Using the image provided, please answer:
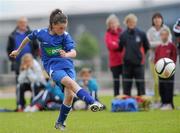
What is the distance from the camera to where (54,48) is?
11250 mm

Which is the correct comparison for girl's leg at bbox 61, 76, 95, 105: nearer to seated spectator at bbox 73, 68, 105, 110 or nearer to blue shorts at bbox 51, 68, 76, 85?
blue shorts at bbox 51, 68, 76, 85

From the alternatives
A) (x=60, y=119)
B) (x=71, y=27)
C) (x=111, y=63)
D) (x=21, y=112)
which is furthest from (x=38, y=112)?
(x=71, y=27)

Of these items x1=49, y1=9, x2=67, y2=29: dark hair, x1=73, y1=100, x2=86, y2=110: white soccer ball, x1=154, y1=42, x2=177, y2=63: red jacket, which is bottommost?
x1=73, y1=100, x2=86, y2=110: white soccer ball

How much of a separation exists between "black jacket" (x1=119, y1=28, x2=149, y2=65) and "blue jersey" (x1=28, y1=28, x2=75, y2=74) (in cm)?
520

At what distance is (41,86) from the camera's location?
55.8 ft

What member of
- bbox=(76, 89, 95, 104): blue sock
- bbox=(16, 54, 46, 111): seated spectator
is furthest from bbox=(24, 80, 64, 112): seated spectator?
bbox=(76, 89, 95, 104): blue sock

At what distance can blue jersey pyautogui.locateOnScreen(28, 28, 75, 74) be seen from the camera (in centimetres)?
1114

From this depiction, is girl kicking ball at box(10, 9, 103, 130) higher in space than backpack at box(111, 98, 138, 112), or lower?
higher

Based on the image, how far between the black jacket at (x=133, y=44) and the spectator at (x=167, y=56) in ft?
1.64

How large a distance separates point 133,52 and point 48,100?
7.58 feet

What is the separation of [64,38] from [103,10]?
2154 inches

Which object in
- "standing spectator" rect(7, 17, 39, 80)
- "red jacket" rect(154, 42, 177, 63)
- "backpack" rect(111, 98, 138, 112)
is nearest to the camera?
"backpack" rect(111, 98, 138, 112)

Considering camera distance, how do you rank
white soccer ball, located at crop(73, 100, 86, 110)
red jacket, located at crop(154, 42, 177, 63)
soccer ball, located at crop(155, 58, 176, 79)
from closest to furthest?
1. soccer ball, located at crop(155, 58, 176, 79)
2. red jacket, located at crop(154, 42, 177, 63)
3. white soccer ball, located at crop(73, 100, 86, 110)

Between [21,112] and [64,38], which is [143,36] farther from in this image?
[64,38]
